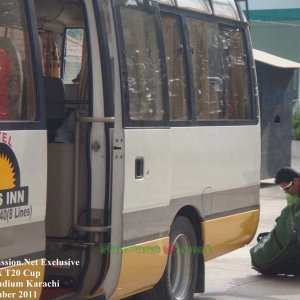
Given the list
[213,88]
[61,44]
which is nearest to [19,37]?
[61,44]

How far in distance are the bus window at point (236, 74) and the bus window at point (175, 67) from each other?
111cm

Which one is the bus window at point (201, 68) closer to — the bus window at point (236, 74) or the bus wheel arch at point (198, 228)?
the bus window at point (236, 74)

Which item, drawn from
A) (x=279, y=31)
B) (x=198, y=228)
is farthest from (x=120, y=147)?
(x=279, y=31)

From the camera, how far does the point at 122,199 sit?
6895mm

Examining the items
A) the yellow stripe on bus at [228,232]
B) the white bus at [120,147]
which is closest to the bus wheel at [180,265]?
the white bus at [120,147]

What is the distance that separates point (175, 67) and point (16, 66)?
240 centimetres

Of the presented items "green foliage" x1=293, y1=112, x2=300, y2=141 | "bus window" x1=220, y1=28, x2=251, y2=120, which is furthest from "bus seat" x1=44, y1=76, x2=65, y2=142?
"green foliage" x1=293, y1=112, x2=300, y2=141

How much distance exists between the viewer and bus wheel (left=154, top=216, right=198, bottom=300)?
8.12m

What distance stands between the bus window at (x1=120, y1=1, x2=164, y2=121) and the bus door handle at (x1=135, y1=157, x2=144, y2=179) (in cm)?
33

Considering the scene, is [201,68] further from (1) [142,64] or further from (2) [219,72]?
(1) [142,64]

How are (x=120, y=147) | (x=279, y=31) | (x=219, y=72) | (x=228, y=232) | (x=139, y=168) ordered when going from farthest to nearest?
(x=279, y=31)
(x=228, y=232)
(x=219, y=72)
(x=139, y=168)
(x=120, y=147)

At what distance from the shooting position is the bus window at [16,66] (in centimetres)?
589

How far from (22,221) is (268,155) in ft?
46.9

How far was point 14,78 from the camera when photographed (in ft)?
19.7
